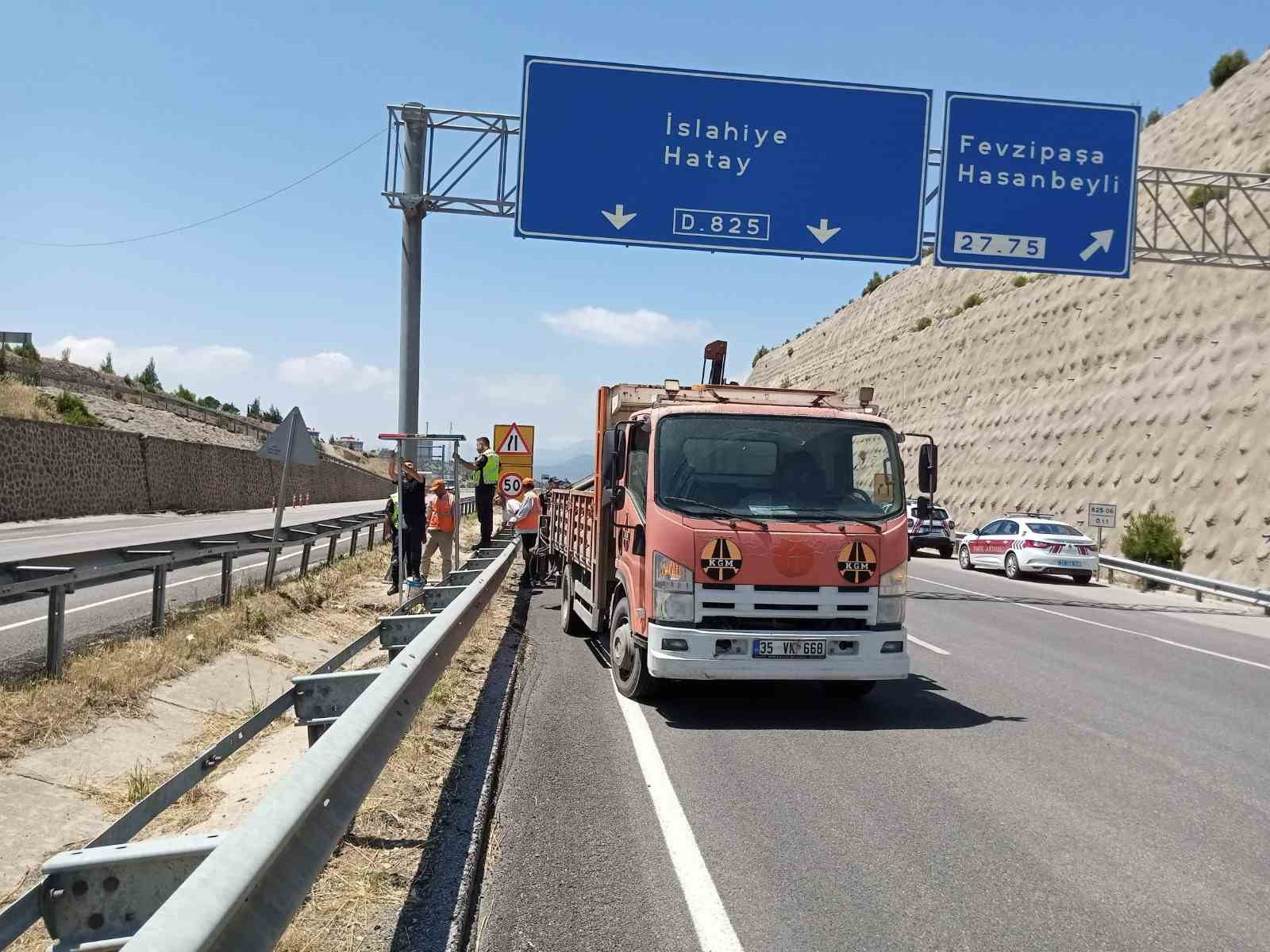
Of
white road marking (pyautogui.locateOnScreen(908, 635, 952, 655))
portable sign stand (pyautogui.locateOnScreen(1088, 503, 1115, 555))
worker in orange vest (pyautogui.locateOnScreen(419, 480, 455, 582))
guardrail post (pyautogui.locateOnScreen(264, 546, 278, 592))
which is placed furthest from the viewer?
portable sign stand (pyautogui.locateOnScreen(1088, 503, 1115, 555))

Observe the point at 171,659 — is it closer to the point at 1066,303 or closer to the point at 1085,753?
the point at 1085,753

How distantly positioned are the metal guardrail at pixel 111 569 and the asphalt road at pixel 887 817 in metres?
3.23

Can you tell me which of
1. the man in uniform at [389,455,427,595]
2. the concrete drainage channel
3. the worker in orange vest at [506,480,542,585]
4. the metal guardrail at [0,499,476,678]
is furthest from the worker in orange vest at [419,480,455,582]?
the concrete drainage channel

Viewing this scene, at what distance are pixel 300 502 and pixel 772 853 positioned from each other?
167ft

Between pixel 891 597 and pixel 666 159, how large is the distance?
35.1 feet

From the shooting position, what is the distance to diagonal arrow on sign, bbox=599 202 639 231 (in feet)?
55.1

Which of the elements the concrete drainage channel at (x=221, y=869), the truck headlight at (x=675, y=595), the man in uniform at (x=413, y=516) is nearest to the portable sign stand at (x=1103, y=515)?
the man in uniform at (x=413, y=516)

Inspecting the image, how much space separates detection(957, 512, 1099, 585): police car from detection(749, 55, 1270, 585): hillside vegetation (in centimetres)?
422

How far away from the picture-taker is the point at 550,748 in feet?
22.4

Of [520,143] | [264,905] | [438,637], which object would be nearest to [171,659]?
[438,637]

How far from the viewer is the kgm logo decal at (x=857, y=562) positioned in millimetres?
7926

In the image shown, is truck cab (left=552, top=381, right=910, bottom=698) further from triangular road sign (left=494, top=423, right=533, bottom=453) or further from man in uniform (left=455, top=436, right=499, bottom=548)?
triangular road sign (left=494, top=423, right=533, bottom=453)

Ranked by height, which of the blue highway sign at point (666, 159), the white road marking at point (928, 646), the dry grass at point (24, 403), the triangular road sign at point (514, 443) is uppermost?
the blue highway sign at point (666, 159)

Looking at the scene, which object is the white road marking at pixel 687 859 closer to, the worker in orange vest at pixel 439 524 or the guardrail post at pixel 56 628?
the guardrail post at pixel 56 628
